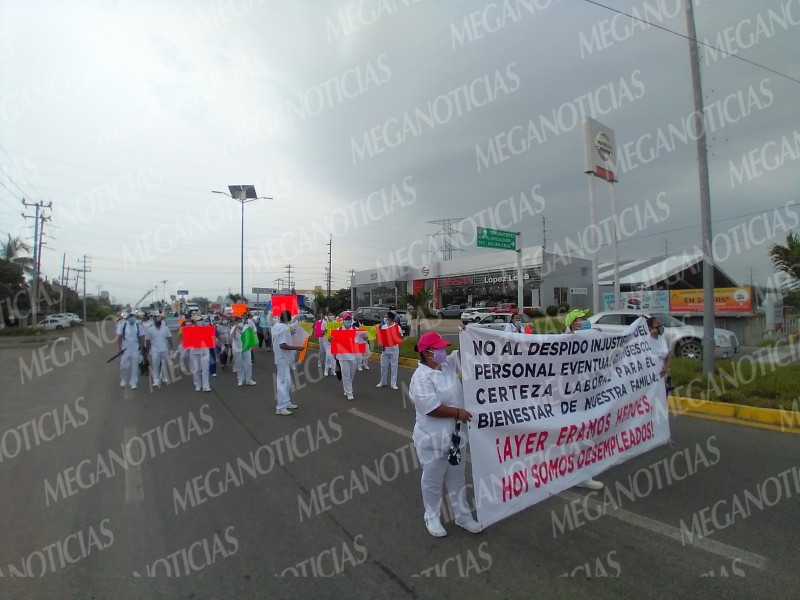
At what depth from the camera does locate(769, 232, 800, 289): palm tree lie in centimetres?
2286

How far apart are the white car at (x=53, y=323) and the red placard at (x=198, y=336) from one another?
36.7 metres

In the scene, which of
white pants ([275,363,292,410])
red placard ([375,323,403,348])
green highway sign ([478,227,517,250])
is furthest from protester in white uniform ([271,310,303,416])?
green highway sign ([478,227,517,250])

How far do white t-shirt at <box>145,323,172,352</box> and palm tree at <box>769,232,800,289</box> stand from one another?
1114 inches

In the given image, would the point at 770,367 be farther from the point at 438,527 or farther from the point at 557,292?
the point at 557,292

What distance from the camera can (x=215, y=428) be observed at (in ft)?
22.6

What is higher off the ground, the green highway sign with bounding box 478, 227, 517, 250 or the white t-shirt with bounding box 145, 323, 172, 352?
the green highway sign with bounding box 478, 227, 517, 250

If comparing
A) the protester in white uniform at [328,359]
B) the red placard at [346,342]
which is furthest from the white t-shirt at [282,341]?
the protester in white uniform at [328,359]

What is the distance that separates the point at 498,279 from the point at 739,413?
3601 cm

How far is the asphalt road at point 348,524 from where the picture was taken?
296 cm

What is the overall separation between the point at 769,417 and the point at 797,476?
2.56 meters

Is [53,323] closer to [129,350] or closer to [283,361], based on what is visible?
[129,350]

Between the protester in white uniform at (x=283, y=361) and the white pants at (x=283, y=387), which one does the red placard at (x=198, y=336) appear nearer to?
the protester in white uniform at (x=283, y=361)

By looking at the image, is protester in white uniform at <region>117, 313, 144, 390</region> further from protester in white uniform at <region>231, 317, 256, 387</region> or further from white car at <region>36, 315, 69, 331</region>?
white car at <region>36, 315, 69, 331</region>

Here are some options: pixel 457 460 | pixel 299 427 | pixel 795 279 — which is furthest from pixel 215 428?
pixel 795 279
